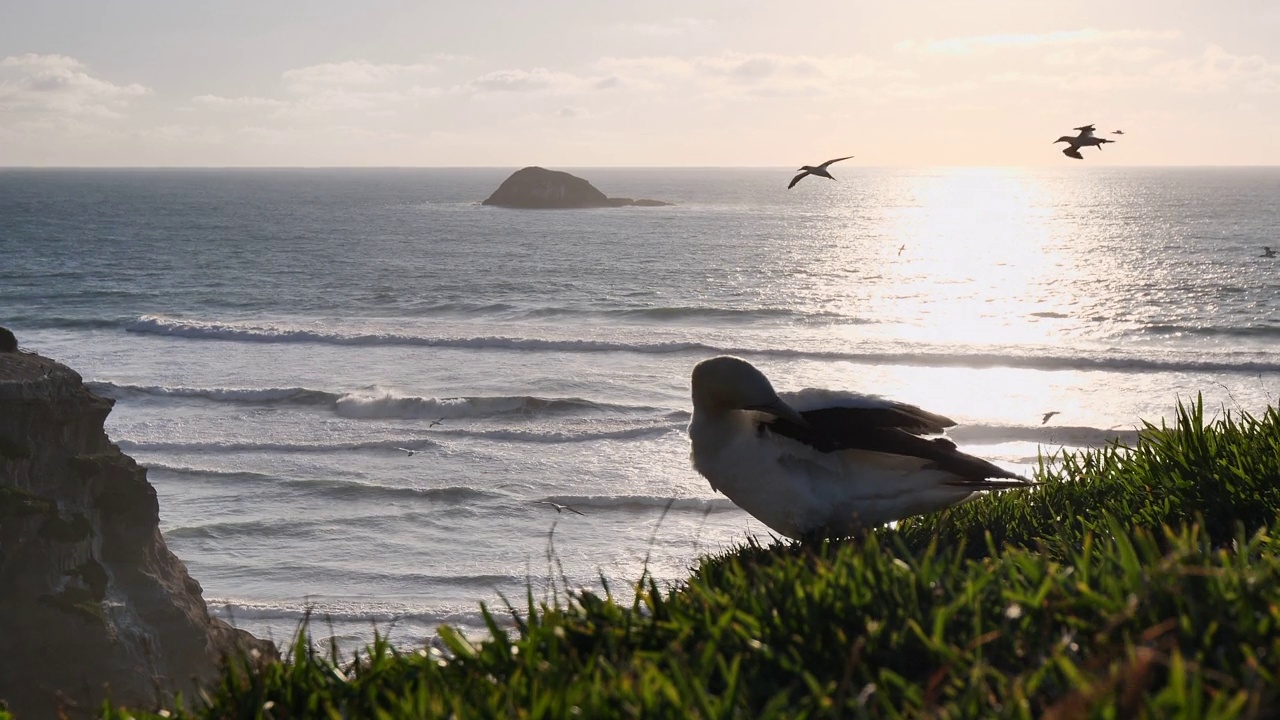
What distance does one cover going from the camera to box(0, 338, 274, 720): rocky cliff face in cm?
805

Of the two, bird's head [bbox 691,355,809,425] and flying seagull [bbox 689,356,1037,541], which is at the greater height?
bird's head [bbox 691,355,809,425]

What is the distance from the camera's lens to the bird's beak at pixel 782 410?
16.6ft

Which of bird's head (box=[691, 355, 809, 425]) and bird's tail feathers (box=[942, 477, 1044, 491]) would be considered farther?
bird's head (box=[691, 355, 809, 425])

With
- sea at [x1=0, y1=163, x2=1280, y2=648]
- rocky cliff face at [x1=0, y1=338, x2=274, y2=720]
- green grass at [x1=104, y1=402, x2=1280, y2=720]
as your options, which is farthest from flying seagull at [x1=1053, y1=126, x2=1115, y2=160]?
rocky cliff face at [x1=0, y1=338, x2=274, y2=720]

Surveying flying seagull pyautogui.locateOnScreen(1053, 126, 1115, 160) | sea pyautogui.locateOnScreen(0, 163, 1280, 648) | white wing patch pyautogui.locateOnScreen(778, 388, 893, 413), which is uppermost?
flying seagull pyautogui.locateOnScreen(1053, 126, 1115, 160)

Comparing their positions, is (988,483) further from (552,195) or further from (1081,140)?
(552,195)

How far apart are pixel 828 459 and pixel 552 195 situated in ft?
412

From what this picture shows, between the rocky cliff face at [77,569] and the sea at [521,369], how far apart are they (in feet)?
4.16

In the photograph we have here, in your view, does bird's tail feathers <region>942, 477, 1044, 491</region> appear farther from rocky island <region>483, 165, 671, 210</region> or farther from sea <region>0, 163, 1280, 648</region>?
rocky island <region>483, 165, 671, 210</region>

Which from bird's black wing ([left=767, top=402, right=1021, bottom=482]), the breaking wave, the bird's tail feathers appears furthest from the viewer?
the breaking wave

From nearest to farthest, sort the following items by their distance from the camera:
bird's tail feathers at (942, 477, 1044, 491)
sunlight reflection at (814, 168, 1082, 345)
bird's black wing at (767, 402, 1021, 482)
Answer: bird's tail feathers at (942, 477, 1044, 491), bird's black wing at (767, 402, 1021, 482), sunlight reflection at (814, 168, 1082, 345)

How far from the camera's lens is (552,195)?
12850cm

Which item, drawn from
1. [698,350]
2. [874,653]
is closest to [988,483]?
[874,653]

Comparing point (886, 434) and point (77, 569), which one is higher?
point (886, 434)
